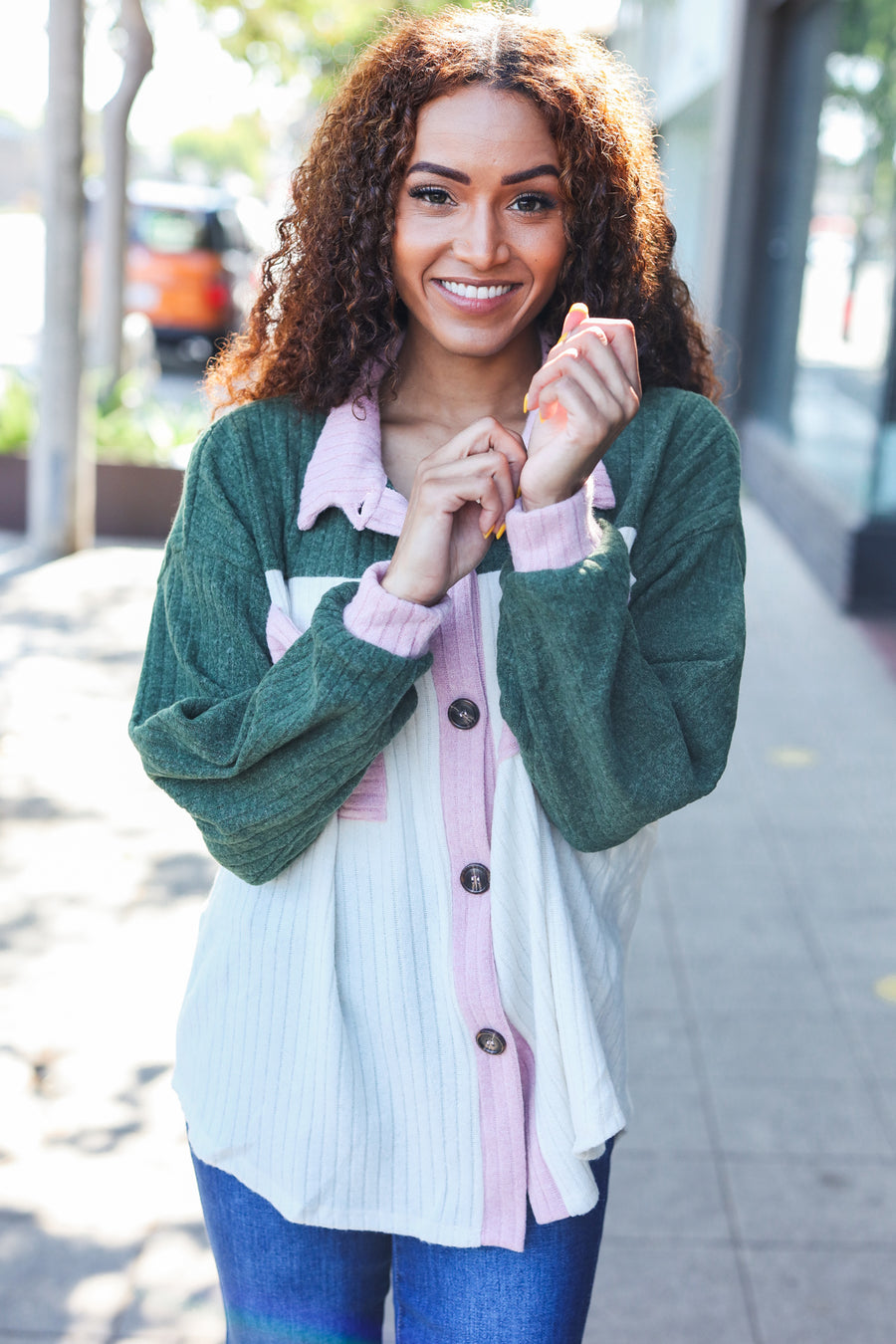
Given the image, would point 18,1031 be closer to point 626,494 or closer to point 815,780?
point 626,494

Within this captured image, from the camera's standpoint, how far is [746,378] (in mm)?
12539

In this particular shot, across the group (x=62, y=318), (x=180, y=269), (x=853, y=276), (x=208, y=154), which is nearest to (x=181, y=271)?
Result: (x=180, y=269)

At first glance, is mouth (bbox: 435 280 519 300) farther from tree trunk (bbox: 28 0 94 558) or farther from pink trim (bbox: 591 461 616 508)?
tree trunk (bbox: 28 0 94 558)

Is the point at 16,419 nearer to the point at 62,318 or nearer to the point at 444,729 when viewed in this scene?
the point at 62,318

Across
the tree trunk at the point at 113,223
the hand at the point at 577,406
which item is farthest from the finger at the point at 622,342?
the tree trunk at the point at 113,223

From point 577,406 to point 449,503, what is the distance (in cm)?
17

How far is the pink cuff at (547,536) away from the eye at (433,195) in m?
0.44

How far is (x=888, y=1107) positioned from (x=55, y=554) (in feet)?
19.9

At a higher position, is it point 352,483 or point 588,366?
point 588,366

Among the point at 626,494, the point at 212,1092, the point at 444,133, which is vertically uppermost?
the point at 444,133

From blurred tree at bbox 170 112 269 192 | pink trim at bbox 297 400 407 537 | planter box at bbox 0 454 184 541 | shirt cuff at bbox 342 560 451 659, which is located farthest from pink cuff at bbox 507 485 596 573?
blurred tree at bbox 170 112 269 192

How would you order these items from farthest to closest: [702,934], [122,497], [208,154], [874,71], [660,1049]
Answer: [208,154], [874,71], [122,497], [702,934], [660,1049]

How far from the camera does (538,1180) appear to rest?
1707 mm

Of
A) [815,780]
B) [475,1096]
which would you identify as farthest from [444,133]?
[815,780]
